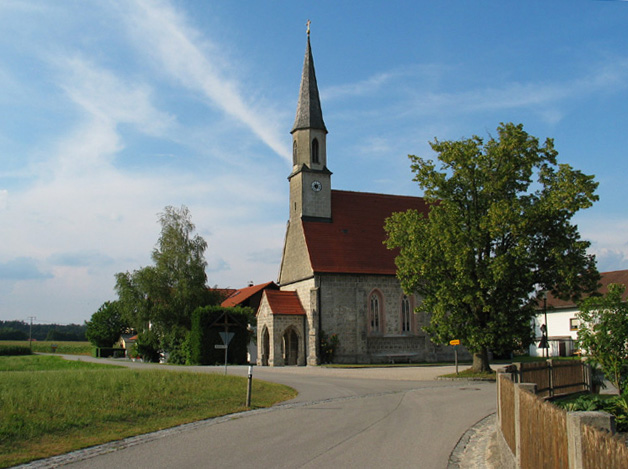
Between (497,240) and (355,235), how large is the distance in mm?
17978

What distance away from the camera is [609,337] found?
17328 millimetres

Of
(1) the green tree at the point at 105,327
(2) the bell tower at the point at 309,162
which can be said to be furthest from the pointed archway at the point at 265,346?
(1) the green tree at the point at 105,327

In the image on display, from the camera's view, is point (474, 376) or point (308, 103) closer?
point (474, 376)

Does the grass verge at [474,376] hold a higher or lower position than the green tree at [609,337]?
lower

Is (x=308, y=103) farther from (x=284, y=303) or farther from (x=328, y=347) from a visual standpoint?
(x=328, y=347)

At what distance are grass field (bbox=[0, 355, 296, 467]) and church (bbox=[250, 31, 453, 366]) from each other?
1903 cm

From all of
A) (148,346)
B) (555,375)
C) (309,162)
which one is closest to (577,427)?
(555,375)

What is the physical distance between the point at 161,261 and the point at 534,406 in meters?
45.7

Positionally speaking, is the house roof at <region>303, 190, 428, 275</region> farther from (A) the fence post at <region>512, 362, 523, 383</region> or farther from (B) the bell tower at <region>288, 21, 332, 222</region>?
(A) the fence post at <region>512, 362, 523, 383</region>

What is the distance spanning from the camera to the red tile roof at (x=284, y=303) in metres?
41.4

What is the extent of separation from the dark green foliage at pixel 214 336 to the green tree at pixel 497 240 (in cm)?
1802

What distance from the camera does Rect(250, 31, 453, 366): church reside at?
1625 inches

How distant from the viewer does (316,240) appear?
43.2 metres

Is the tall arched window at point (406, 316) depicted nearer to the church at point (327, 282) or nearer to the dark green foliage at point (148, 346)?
the church at point (327, 282)
